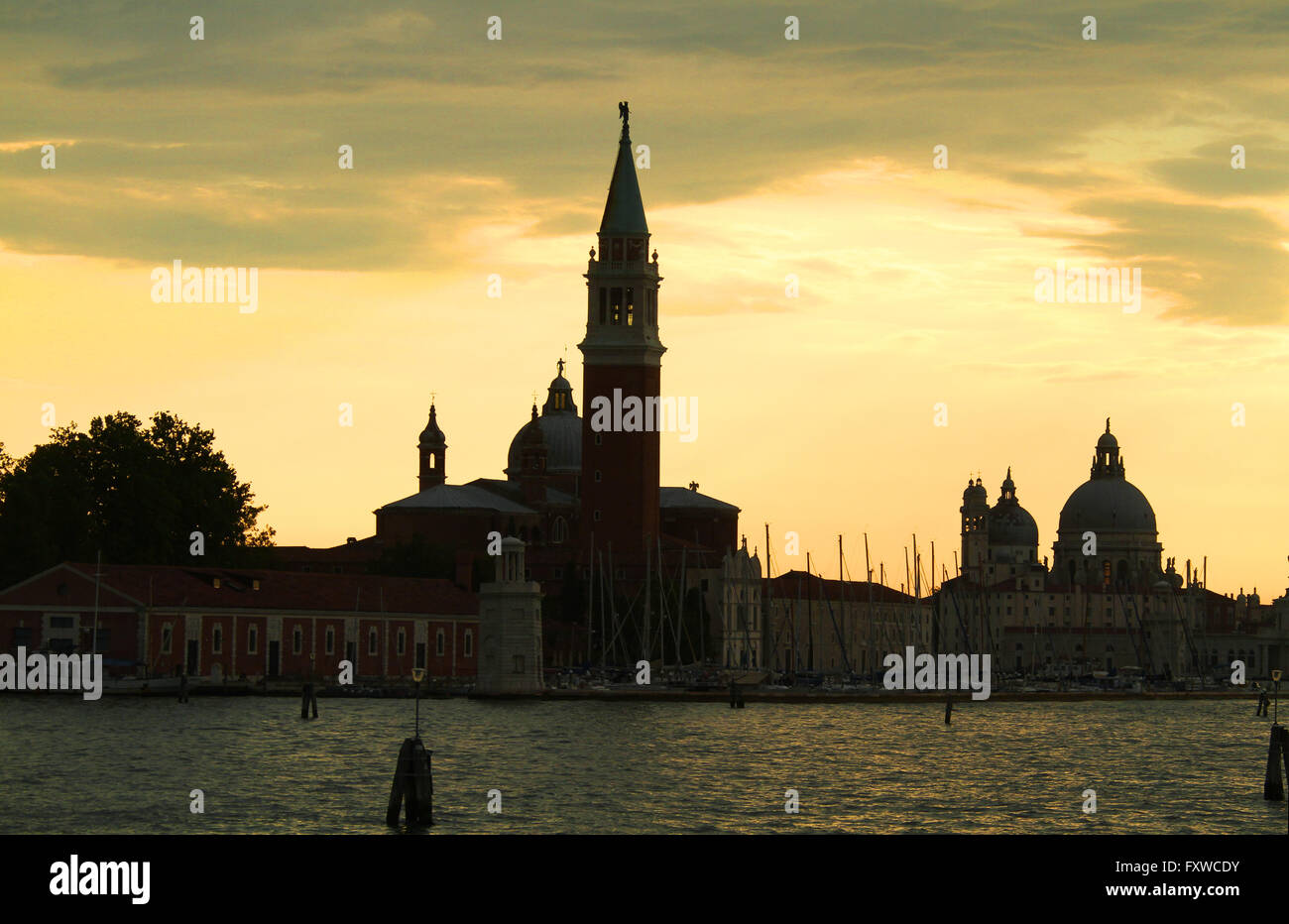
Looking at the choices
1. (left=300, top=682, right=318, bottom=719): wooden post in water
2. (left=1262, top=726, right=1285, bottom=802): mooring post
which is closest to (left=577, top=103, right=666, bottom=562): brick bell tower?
(left=300, top=682, right=318, bottom=719): wooden post in water

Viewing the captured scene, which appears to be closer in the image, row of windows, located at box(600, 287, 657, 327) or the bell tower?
row of windows, located at box(600, 287, 657, 327)

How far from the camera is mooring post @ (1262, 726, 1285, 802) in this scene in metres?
38.3

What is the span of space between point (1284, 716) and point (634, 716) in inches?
1413

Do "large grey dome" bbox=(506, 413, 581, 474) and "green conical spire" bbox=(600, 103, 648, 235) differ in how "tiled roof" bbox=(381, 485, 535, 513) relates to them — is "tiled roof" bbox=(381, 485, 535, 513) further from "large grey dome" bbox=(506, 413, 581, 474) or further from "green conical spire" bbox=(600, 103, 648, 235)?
"green conical spire" bbox=(600, 103, 648, 235)

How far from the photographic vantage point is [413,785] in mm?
30547

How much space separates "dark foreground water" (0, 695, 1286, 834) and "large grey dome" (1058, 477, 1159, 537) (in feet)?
349

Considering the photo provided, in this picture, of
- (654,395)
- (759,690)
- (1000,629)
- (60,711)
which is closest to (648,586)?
(759,690)

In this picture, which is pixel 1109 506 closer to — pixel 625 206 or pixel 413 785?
pixel 625 206

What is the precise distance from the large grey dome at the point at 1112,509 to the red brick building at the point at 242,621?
309ft

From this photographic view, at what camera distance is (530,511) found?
122 m

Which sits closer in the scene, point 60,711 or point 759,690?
point 60,711

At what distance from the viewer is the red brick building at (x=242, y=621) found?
3123 inches

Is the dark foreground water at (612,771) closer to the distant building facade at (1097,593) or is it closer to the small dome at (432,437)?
the small dome at (432,437)
